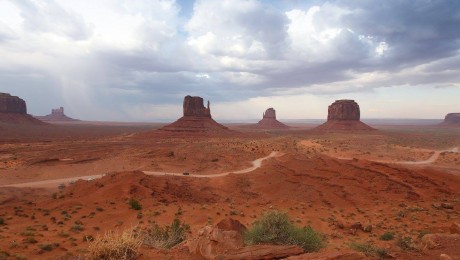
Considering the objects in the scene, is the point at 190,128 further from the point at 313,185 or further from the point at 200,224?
the point at 200,224

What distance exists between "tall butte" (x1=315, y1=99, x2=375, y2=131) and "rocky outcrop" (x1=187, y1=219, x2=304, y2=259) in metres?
110

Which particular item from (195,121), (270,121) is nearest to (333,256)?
(195,121)

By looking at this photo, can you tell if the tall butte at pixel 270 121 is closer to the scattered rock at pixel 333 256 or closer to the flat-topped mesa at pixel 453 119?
the flat-topped mesa at pixel 453 119

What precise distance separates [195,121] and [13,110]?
93.7m

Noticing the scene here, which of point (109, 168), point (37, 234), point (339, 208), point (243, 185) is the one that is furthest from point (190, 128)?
point (37, 234)

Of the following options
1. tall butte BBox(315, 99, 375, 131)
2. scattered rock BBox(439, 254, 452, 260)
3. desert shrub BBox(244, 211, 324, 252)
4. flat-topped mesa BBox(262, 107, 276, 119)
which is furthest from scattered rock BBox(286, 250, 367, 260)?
flat-topped mesa BBox(262, 107, 276, 119)

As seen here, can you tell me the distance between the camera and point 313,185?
27.1 metres

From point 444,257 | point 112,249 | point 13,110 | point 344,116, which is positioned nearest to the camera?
point 112,249

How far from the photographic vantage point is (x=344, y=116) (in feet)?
384

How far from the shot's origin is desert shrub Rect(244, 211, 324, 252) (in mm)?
9156

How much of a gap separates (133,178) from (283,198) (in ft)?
40.1

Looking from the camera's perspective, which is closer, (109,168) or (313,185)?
(313,185)

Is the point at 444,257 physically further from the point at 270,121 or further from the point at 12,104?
the point at 270,121

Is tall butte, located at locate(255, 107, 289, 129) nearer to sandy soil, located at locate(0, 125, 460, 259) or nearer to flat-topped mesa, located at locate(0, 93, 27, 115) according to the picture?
flat-topped mesa, located at locate(0, 93, 27, 115)
